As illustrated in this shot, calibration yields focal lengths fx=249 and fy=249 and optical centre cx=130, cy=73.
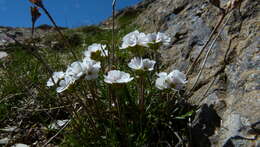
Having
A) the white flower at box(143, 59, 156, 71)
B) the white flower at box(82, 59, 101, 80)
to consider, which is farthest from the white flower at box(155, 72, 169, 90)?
the white flower at box(82, 59, 101, 80)

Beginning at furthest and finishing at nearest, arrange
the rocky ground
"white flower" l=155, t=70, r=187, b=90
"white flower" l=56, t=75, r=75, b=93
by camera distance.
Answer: "white flower" l=155, t=70, r=187, b=90, "white flower" l=56, t=75, r=75, b=93, the rocky ground

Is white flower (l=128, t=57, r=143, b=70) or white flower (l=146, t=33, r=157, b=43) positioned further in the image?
white flower (l=146, t=33, r=157, b=43)

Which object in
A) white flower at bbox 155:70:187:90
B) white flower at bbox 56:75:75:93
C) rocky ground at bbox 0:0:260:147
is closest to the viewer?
rocky ground at bbox 0:0:260:147

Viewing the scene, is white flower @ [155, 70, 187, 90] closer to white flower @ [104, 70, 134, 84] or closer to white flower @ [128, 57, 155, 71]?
white flower @ [128, 57, 155, 71]

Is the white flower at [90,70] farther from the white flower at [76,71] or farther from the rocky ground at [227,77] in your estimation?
the rocky ground at [227,77]

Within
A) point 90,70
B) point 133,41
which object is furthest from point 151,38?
point 90,70

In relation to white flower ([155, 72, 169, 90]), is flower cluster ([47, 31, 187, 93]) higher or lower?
higher

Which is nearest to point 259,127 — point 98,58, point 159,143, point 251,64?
point 251,64
